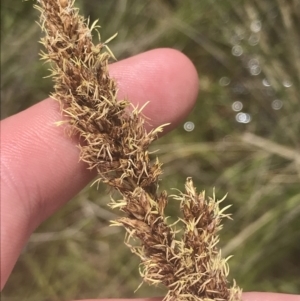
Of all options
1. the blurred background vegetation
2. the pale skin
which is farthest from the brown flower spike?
the blurred background vegetation

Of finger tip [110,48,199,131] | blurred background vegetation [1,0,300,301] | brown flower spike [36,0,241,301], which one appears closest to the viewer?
brown flower spike [36,0,241,301]

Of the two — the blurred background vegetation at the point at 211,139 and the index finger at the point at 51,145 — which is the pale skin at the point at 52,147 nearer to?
the index finger at the point at 51,145

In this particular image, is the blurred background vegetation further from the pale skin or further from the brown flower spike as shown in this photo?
the brown flower spike

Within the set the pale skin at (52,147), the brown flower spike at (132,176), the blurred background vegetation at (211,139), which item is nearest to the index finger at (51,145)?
the pale skin at (52,147)

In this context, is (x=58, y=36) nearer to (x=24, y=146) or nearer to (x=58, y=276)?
(x=24, y=146)

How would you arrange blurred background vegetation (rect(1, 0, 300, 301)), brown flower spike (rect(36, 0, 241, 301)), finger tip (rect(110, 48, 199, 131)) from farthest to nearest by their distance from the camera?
blurred background vegetation (rect(1, 0, 300, 301)), finger tip (rect(110, 48, 199, 131)), brown flower spike (rect(36, 0, 241, 301))

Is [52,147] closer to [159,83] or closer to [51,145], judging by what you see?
[51,145]

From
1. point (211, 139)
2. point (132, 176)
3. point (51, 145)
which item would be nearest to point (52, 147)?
point (51, 145)
